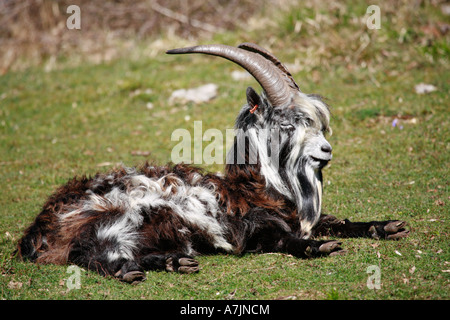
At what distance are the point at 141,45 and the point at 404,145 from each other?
9158 mm

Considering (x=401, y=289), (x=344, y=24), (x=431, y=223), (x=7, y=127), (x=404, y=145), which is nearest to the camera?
(x=401, y=289)

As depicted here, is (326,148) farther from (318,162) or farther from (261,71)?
(261,71)

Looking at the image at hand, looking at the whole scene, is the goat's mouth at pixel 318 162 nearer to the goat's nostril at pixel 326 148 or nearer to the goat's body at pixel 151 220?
the goat's nostril at pixel 326 148

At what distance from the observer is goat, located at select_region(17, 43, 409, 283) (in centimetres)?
502

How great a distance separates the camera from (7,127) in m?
11.4

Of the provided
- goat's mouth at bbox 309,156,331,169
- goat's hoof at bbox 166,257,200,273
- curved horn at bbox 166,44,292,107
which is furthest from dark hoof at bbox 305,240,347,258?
curved horn at bbox 166,44,292,107

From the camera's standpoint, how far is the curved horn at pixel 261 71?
5219 mm

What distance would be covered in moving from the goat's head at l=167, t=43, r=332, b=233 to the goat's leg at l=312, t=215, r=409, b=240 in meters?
0.30

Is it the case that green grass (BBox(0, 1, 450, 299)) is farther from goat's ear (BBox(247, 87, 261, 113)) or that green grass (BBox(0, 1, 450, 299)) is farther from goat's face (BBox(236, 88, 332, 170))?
goat's ear (BBox(247, 87, 261, 113))

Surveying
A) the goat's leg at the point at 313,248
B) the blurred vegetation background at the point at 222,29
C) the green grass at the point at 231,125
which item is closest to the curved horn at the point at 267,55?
the goat's leg at the point at 313,248

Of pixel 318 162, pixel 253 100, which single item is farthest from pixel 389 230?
pixel 253 100

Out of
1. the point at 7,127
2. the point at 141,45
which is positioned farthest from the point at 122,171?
the point at 141,45
